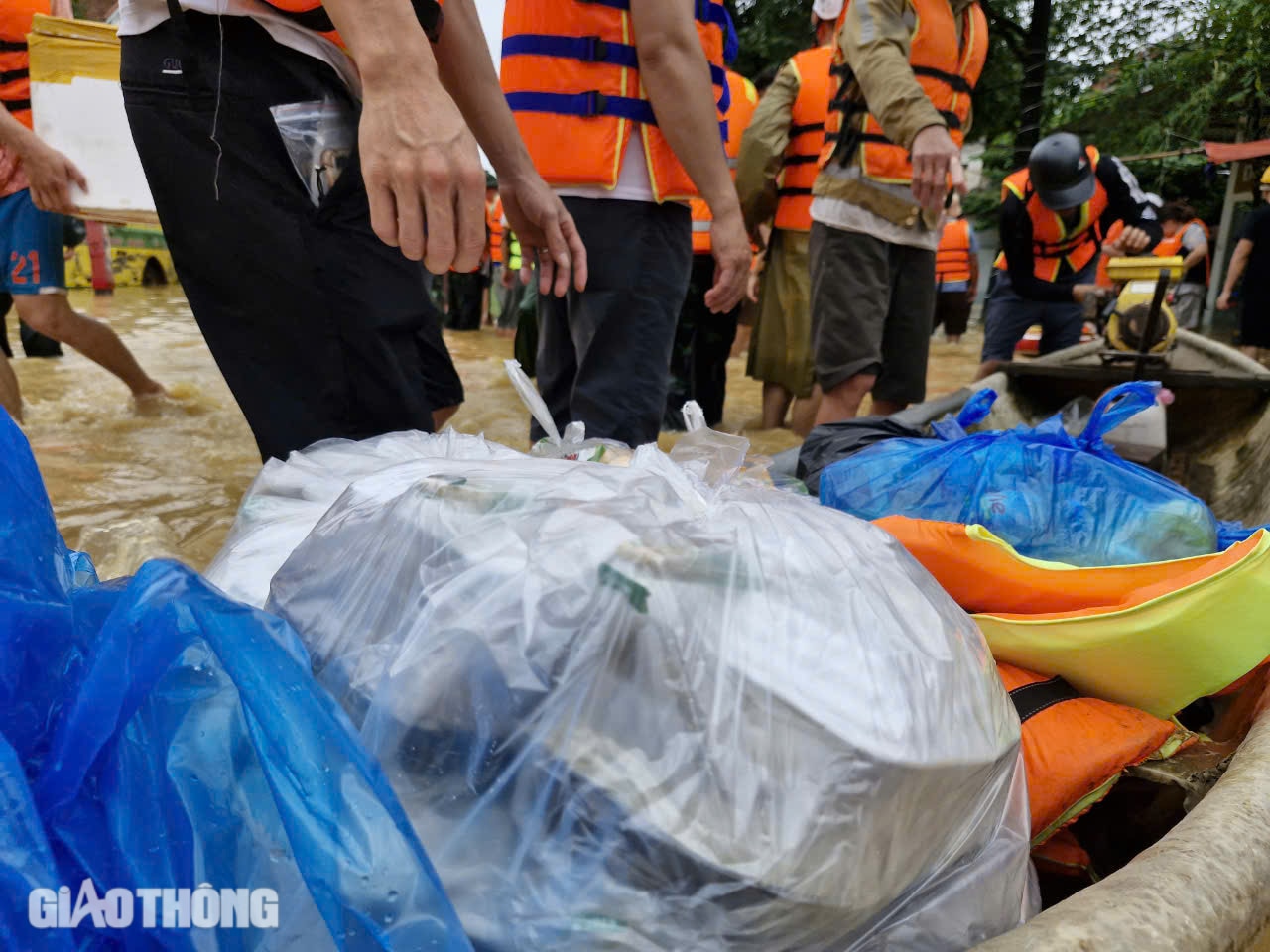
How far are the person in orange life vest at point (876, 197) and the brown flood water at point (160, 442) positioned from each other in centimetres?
107

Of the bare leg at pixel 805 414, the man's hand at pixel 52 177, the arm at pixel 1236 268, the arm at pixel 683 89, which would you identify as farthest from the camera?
the arm at pixel 1236 268

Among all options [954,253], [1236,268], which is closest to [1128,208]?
[1236,268]

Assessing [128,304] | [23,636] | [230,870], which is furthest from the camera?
[128,304]

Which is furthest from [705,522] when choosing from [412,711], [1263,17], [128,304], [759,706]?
[128,304]

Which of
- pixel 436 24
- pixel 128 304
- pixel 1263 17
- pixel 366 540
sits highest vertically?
pixel 1263 17

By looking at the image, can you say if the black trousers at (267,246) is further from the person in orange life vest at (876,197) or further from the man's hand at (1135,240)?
the man's hand at (1135,240)

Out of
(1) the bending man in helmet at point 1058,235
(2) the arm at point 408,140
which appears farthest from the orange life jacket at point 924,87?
(2) the arm at point 408,140

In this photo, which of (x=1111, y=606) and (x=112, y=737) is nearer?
(x=112, y=737)

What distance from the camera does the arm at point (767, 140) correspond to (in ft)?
12.5

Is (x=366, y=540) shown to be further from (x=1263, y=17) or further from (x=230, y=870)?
(x=1263, y=17)

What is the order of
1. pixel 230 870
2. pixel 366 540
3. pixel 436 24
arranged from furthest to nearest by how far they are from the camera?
pixel 436 24, pixel 366 540, pixel 230 870

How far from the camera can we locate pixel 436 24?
130cm

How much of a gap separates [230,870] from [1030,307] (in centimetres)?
460

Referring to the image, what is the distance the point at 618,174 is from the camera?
6.24ft
